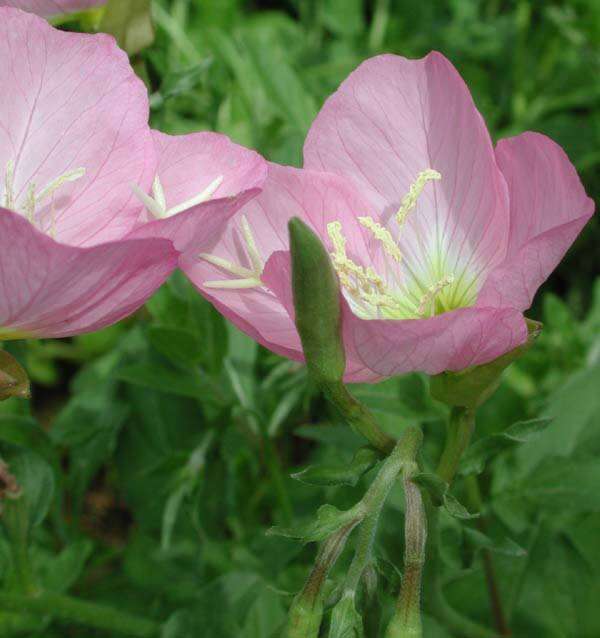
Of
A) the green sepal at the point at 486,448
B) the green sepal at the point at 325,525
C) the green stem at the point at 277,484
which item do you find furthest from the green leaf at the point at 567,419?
the green sepal at the point at 325,525

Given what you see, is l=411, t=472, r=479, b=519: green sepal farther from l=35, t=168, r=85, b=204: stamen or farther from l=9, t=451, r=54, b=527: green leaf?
l=9, t=451, r=54, b=527: green leaf

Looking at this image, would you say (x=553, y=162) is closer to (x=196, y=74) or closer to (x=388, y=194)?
(x=388, y=194)

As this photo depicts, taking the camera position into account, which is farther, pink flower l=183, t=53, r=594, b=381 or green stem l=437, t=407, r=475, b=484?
green stem l=437, t=407, r=475, b=484

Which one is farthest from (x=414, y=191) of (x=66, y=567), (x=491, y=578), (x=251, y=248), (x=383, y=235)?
(x=66, y=567)

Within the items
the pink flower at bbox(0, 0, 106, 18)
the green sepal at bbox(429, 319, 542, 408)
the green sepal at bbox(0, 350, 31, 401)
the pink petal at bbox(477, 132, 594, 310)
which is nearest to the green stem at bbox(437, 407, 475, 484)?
the green sepal at bbox(429, 319, 542, 408)

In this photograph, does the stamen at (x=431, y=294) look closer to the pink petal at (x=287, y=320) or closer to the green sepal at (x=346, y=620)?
the pink petal at (x=287, y=320)

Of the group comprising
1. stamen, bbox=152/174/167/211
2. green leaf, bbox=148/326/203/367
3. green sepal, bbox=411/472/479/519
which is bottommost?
green leaf, bbox=148/326/203/367
